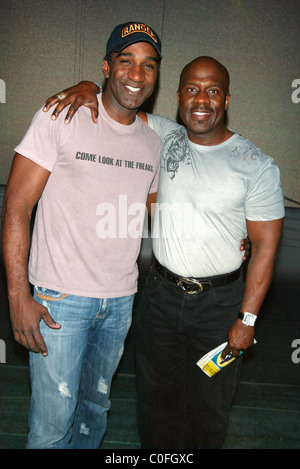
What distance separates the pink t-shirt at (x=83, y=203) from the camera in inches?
61.0

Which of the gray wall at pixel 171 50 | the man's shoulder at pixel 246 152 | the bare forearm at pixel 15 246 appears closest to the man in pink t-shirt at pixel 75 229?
the bare forearm at pixel 15 246

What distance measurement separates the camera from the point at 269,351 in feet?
11.6

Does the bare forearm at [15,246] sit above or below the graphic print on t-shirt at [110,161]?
below

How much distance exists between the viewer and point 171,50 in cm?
543

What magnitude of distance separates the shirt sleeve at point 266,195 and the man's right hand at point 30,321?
3.14 ft

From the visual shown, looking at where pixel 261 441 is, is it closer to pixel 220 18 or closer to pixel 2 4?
pixel 220 18

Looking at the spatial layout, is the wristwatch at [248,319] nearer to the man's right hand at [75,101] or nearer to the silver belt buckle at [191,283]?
the silver belt buckle at [191,283]

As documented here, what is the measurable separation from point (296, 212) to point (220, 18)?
109 inches

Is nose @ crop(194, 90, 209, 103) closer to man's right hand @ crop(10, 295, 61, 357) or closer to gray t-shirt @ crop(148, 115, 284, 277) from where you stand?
gray t-shirt @ crop(148, 115, 284, 277)

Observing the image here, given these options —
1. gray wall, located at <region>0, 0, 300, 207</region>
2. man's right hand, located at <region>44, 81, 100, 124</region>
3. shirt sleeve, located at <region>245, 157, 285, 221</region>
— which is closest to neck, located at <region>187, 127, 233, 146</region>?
shirt sleeve, located at <region>245, 157, 285, 221</region>

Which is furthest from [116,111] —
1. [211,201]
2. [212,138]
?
[211,201]

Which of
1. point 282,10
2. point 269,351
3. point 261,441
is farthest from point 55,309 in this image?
point 282,10

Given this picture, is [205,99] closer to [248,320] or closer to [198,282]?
[198,282]

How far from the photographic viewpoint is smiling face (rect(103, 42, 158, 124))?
65.4 inches
